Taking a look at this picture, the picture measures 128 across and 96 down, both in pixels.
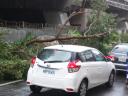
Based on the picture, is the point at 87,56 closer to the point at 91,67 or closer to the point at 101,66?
the point at 91,67

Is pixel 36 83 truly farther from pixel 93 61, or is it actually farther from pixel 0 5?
pixel 0 5

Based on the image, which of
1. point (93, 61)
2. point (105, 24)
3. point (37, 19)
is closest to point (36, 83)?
point (93, 61)

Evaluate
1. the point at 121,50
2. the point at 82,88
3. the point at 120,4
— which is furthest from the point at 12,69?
the point at 120,4

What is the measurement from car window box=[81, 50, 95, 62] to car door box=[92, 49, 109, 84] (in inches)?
12.3

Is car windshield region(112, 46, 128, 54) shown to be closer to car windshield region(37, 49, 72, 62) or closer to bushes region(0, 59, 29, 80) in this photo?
bushes region(0, 59, 29, 80)

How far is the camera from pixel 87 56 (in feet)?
43.2

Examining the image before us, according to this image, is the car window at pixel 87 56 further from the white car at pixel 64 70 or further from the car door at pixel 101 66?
the car door at pixel 101 66

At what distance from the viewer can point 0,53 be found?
654 inches

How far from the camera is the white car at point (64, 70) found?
12039 mm

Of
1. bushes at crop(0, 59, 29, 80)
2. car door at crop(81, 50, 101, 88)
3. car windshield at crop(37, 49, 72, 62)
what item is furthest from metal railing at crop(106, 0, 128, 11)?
car windshield at crop(37, 49, 72, 62)

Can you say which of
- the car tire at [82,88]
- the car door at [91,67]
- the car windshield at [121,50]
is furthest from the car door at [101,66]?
the car windshield at [121,50]

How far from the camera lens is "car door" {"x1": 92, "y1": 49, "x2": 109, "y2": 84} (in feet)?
45.7

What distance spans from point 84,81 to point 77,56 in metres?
0.78

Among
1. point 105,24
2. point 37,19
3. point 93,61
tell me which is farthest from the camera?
point 37,19
